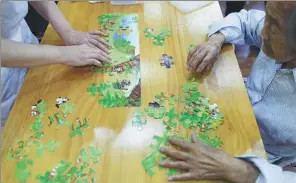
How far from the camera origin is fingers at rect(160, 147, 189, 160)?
101 centimetres

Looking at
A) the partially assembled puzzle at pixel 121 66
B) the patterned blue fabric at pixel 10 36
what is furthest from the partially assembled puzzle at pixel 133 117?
the patterned blue fabric at pixel 10 36

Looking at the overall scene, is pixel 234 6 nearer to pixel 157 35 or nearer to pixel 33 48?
pixel 157 35

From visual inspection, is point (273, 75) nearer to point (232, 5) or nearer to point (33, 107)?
point (33, 107)

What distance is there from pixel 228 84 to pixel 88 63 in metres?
0.57

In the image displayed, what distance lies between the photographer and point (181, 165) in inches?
39.0

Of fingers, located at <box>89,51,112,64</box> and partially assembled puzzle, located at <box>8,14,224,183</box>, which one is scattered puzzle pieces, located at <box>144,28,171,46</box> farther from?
fingers, located at <box>89,51,112,64</box>

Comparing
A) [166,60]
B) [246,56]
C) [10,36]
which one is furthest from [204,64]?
[246,56]

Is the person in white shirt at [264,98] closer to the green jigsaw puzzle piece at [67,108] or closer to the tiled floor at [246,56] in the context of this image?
the green jigsaw puzzle piece at [67,108]

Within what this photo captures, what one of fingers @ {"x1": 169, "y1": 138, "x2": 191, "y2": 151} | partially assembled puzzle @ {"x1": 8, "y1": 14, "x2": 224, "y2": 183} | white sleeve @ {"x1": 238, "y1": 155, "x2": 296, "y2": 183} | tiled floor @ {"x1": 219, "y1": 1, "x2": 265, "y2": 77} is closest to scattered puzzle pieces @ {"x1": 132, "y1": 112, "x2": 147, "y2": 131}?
partially assembled puzzle @ {"x1": 8, "y1": 14, "x2": 224, "y2": 183}

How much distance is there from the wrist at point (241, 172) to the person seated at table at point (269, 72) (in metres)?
0.31

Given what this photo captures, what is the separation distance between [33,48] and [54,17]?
1.01 ft

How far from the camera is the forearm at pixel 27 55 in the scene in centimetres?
119

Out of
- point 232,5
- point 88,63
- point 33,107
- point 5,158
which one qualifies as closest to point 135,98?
point 88,63

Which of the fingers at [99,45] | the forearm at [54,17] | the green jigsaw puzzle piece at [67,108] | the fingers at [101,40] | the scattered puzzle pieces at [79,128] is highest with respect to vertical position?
the forearm at [54,17]
